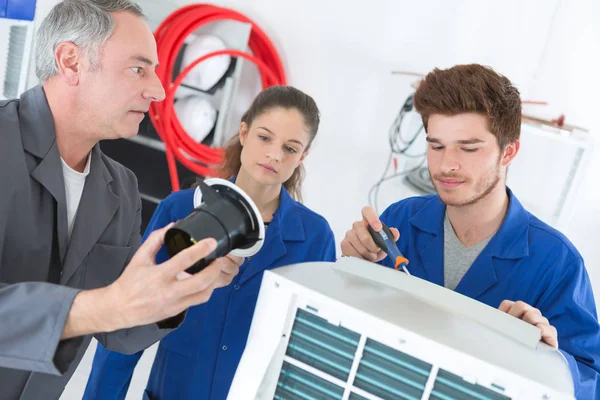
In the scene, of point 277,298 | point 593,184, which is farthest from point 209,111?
point 277,298

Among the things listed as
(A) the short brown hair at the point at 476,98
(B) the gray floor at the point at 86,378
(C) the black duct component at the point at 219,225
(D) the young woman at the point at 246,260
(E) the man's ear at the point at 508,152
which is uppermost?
(A) the short brown hair at the point at 476,98

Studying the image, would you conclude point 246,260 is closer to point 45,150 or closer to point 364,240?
point 364,240

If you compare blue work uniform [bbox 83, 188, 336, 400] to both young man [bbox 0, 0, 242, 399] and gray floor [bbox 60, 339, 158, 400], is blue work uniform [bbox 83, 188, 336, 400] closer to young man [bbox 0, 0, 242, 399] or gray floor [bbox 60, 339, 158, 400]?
young man [bbox 0, 0, 242, 399]

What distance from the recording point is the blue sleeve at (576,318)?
1.22 meters

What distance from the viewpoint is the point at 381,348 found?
809 mm

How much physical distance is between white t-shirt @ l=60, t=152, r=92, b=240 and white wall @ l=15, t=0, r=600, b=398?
6.55ft

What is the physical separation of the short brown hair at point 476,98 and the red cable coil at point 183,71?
1.57 metres

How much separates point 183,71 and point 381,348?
2.28m

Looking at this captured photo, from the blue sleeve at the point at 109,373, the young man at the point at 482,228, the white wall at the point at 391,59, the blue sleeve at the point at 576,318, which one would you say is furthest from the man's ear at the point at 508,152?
the white wall at the point at 391,59

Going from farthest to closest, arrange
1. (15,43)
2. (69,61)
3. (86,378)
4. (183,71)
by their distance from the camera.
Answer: (183,71)
(86,378)
(15,43)
(69,61)

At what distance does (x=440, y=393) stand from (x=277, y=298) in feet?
0.82

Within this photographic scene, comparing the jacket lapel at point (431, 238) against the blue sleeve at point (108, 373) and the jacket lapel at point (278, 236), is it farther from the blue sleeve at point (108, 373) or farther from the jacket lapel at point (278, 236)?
the blue sleeve at point (108, 373)

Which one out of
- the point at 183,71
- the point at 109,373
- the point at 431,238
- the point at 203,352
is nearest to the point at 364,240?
the point at 431,238

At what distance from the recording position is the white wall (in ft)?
8.66
